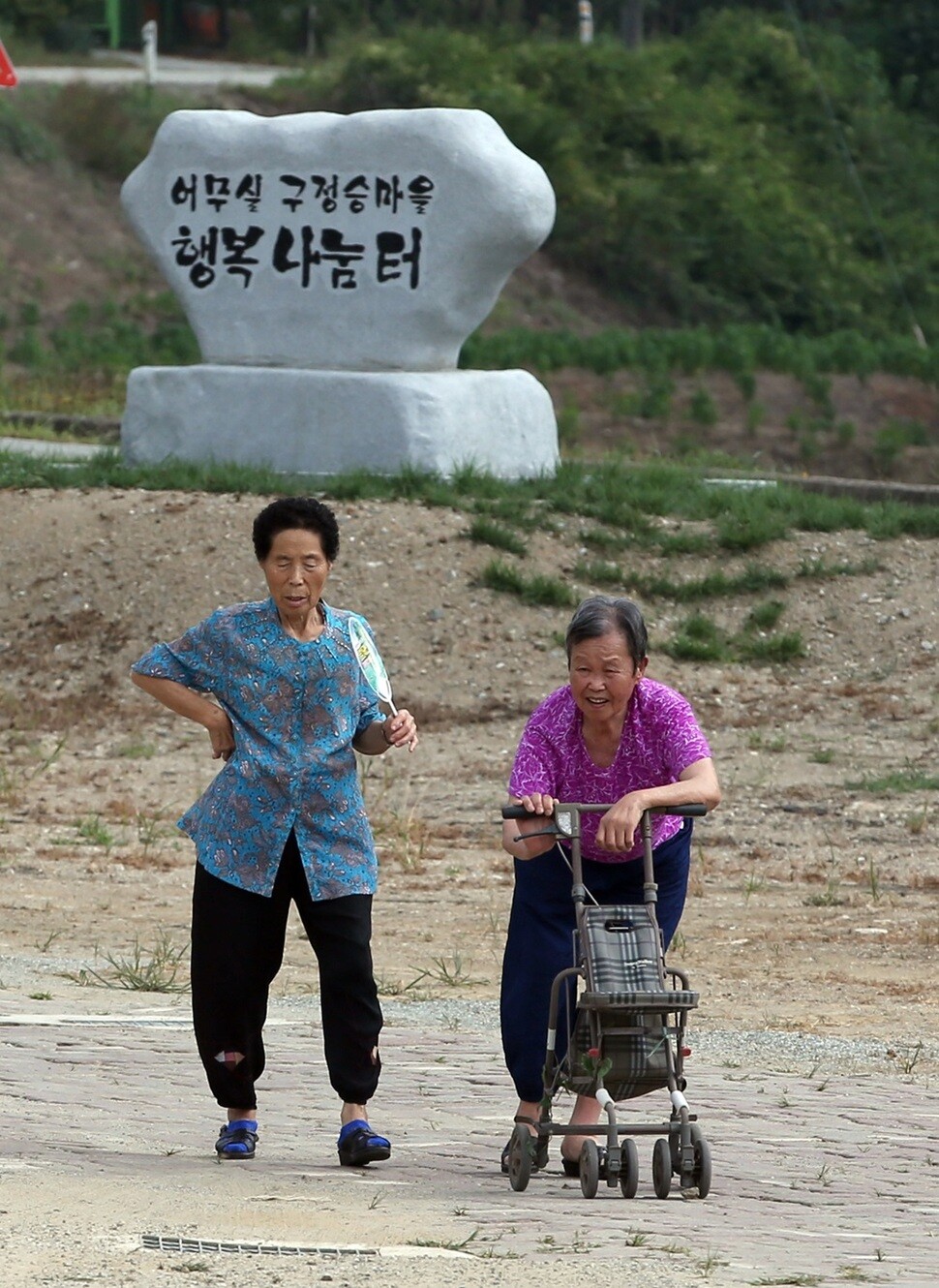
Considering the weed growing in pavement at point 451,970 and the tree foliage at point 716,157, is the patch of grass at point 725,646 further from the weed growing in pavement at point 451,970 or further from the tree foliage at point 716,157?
the tree foliage at point 716,157

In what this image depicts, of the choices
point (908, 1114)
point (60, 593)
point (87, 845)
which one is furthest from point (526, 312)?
point (908, 1114)

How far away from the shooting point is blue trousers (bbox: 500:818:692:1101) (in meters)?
5.39

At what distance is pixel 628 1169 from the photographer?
16.8ft

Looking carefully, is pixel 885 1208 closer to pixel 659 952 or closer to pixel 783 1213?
pixel 783 1213

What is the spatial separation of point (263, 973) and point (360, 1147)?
48cm

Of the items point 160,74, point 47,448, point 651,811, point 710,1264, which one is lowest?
point 160,74

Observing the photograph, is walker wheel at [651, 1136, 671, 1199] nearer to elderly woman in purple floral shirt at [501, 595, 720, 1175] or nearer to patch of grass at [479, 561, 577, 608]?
elderly woman in purple floral shirt at [501, 595, 720, 1175]

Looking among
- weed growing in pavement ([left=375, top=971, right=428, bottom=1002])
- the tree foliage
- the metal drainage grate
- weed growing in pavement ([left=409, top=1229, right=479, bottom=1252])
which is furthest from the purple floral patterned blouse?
the tree foliage

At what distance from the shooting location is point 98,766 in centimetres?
1286

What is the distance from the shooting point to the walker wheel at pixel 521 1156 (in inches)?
206

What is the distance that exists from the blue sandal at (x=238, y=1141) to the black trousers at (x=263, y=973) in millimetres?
52

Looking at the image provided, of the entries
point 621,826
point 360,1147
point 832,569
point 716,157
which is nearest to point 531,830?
point 621,826

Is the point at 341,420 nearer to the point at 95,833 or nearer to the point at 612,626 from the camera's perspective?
the point at 95,833

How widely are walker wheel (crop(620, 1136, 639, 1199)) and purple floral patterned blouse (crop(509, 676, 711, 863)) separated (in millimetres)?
641
